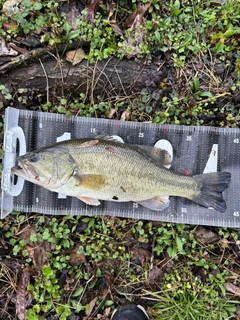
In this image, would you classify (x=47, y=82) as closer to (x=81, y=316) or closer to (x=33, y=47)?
(x=33, y=47)

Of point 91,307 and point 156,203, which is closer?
point 156,203

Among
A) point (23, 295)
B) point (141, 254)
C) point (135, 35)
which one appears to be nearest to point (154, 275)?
point (141, 254)

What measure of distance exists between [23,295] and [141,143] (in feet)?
8.21

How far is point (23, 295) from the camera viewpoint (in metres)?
4.73

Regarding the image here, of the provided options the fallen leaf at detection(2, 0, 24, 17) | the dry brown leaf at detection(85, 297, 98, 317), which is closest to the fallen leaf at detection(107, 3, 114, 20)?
the fallen leaf at detection(2, 0, 24, 17)

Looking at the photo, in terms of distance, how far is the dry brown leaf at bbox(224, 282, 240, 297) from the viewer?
4727 millimetres

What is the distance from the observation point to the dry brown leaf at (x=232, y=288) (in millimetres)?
4727

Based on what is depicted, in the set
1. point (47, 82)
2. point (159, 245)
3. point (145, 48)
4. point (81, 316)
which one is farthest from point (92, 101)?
point (81, 316)

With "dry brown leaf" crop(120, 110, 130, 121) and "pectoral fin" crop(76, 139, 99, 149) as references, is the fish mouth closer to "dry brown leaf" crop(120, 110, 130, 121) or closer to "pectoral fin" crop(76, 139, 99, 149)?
"pectoral fin" crop(76, 139, 99, 149)

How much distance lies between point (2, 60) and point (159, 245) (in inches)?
126

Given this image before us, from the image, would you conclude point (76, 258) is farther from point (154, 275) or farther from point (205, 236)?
point (205, 236)

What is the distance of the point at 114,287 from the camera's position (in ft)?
15.7

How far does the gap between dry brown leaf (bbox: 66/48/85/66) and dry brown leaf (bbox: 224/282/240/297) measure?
3529mm

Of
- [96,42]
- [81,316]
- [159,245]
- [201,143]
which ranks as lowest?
[81,316]
